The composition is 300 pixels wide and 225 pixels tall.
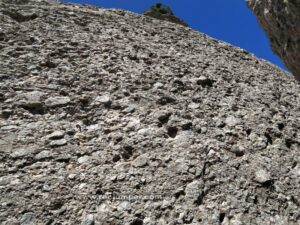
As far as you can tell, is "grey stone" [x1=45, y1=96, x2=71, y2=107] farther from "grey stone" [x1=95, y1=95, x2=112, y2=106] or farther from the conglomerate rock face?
"grey stone" [x1=95, y1=95, x2=112, y2=106]

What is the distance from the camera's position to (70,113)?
15.6 feet

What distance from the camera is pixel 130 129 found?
473cm

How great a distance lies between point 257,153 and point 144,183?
5.79 ft

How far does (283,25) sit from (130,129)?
12.1 ft

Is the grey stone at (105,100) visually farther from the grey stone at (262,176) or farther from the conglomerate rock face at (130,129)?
the grey stone at (262,176)

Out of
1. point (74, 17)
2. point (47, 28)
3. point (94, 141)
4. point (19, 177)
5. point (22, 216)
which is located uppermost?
point (74, 17)

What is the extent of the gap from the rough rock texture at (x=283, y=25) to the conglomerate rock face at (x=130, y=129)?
0.60 metres

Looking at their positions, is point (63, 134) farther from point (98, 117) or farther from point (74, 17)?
point (74, 17)

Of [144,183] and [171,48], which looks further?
[171,48]

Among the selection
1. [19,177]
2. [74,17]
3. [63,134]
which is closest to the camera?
[19,177]

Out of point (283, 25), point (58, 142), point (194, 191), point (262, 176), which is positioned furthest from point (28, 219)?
point (283, 25)

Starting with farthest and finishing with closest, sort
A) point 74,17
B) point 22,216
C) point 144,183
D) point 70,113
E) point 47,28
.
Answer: point 74,17 < point 47,28 < point 70,113 < point 144,183 < point 22,216

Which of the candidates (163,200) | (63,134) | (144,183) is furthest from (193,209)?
(63,134)

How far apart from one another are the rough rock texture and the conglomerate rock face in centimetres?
60
